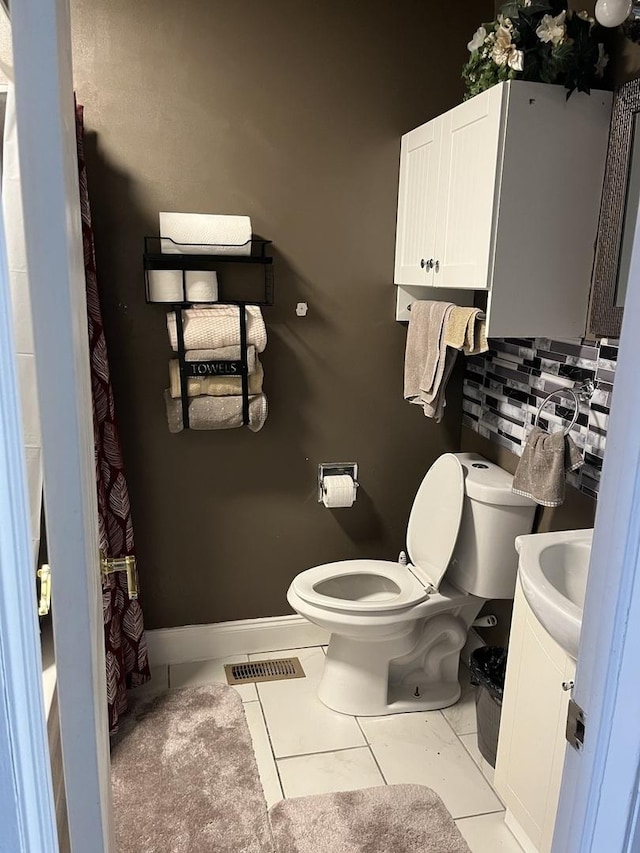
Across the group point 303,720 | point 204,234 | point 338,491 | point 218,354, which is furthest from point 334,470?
point 204,234

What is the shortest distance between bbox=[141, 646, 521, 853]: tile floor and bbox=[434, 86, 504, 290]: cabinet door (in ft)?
5.03

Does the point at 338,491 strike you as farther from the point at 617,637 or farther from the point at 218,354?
the point at 617,637

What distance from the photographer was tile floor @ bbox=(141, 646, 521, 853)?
6.72ft

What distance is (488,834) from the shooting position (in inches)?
76.1

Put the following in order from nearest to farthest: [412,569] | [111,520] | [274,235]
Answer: [111,520]
[274,235]
[412,569]

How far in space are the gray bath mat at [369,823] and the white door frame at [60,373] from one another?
109cm

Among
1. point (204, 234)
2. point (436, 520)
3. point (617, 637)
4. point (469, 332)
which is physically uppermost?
point (204, 234)

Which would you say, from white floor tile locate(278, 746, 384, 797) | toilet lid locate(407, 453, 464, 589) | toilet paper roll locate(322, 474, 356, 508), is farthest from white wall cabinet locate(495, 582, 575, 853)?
toilet paper roll locate(322, 474, 356, 508)

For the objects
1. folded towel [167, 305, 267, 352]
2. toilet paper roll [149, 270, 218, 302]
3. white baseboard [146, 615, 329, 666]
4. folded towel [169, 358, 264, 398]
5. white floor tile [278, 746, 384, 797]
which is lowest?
white floor tile [278, 746, 384, 797]

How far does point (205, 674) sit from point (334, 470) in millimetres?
954

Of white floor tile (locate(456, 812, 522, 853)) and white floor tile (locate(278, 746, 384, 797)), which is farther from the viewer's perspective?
white floor tile (locate(278, 746, 384, 797))

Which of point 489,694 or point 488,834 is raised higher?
point 489,694

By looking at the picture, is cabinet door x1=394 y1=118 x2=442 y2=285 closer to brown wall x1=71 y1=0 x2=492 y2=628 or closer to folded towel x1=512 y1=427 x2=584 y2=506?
brown wall x1=71 y1=0 x2=492 y2=628

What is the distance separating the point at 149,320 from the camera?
2.42 m
